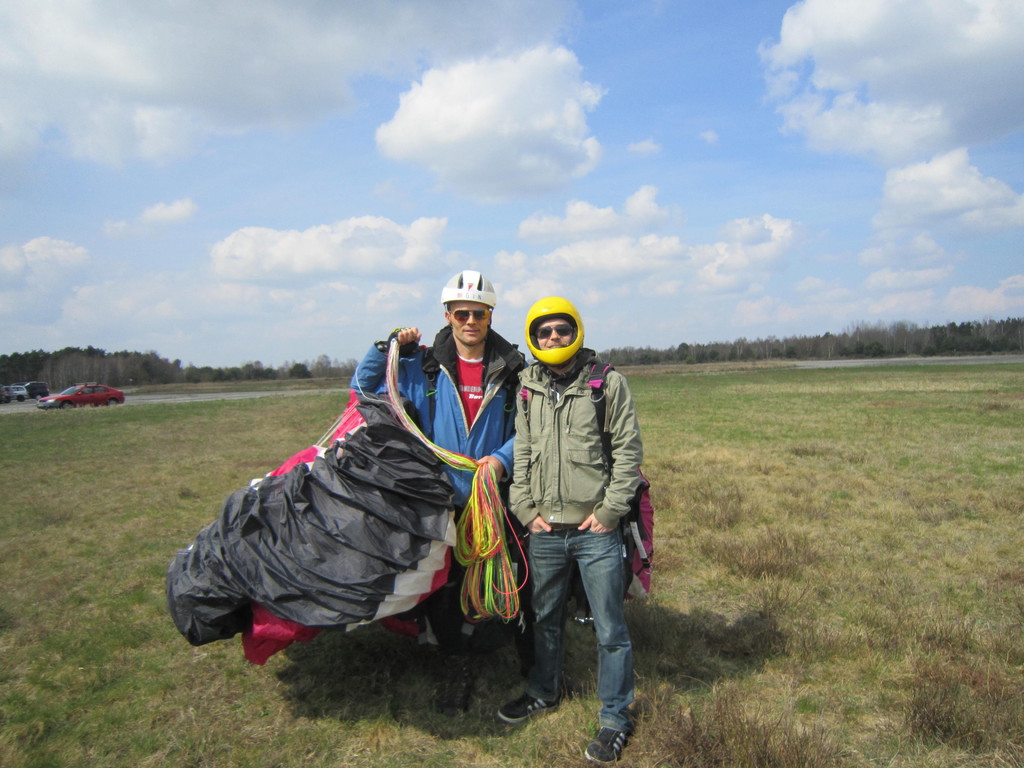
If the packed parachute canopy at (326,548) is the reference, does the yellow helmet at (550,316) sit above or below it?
above

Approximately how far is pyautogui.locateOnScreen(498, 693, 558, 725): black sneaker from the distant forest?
66551mm

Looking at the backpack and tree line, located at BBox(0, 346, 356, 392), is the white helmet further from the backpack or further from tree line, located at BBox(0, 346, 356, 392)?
tree line, located at BBox(0, 346, 356, 392)

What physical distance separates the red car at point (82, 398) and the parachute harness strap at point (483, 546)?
35853 millimetres

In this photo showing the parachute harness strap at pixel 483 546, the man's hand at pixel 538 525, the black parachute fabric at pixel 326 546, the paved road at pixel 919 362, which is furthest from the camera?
the paved road at pixel 919 362

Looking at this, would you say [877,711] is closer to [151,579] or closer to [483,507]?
[483,507]

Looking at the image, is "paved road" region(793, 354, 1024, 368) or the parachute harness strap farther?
"paved road" region(793, 354, 1024, 368)

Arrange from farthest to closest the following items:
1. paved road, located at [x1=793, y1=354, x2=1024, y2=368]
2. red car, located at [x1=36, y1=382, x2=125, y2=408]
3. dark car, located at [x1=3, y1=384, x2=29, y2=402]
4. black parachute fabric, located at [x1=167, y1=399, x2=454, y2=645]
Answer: paved road, located at [x1=793, y1=354, x2=1024, y2=368]
dark car, located at [x1=3, y1=384, x2=29, y2=402]
red car, located at [x1=36, y1=382, x2=125, y2=408]
black parachute fabric, located at [x1=167, y1=399, x2=454, y2=645]

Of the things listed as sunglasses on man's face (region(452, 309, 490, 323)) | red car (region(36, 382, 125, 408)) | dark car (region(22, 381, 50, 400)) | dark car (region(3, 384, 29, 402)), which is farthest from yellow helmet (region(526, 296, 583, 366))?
dark car (region(22, 381, 50, 400))

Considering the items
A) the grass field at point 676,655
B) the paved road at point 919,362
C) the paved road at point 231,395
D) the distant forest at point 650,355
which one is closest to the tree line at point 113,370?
the distant forest at point 650,355

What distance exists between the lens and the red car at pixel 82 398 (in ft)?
105

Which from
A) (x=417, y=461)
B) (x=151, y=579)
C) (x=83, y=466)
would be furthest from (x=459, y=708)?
(x=83, y=466)

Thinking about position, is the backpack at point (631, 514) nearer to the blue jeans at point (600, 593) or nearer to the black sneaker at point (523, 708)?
the blue jeans at point (600, 593)

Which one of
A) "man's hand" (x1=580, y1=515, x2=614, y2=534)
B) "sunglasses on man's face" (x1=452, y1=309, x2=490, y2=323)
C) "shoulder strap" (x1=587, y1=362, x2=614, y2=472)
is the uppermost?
"sunglasses on man's face" (x1=452, y1=309, x2=490, y2=323)

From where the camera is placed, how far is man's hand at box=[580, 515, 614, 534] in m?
3.07
